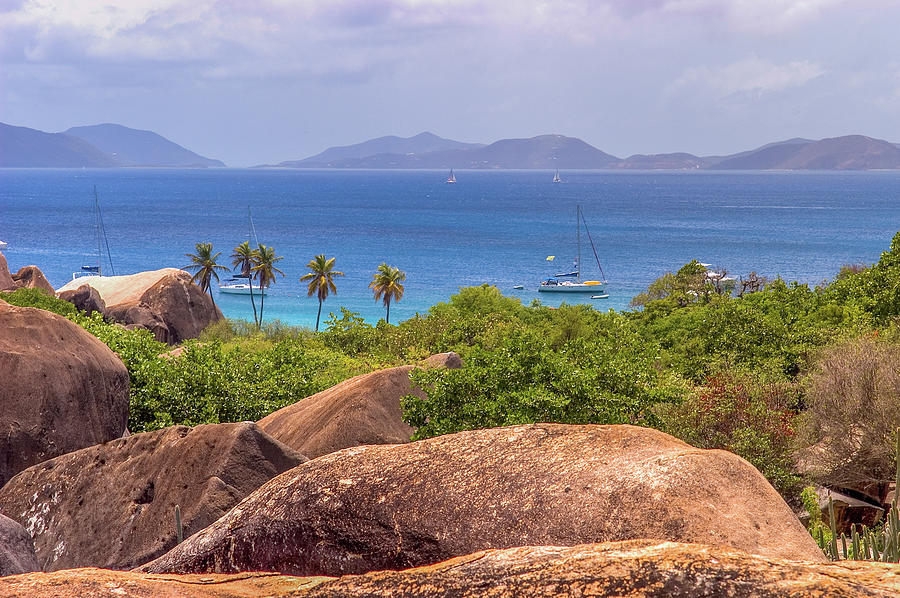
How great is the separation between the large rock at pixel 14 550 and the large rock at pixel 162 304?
2091 inches

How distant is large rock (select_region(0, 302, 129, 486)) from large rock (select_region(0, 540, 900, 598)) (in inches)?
464

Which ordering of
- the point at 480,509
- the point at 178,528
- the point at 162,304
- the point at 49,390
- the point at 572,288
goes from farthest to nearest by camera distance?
the point at 572,288
the point at 162,304
the point at 49,390
the point at 178,528
the point at 480,509

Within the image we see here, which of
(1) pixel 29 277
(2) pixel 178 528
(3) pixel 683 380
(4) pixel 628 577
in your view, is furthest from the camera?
(1) pixel 29 277

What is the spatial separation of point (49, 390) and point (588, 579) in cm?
1444

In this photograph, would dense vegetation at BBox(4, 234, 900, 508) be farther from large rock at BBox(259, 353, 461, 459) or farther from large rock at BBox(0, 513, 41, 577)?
large rock at BBox(0, 513, 41, 577)

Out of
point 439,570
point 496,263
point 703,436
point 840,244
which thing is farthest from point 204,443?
point 840,244

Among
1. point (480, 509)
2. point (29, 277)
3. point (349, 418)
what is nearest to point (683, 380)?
point (349, 418)

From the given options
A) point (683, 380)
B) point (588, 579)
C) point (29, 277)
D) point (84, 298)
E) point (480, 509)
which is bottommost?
point (84, 298)

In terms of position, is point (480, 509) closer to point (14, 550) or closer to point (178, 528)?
point (178, 528)

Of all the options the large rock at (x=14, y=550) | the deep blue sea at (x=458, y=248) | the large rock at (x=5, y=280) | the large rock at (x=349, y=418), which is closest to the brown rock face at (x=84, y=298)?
the large rock at (x=5, y=280)

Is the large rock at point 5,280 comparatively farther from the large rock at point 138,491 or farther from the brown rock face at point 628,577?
the brown rock face at point 628,577

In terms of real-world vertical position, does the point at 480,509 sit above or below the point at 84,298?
above

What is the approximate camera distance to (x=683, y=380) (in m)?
25.8

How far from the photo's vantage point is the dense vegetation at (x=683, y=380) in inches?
701
